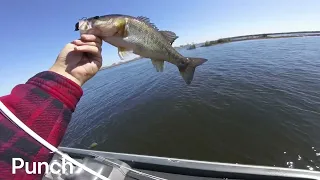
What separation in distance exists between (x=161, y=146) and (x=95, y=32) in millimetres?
9539

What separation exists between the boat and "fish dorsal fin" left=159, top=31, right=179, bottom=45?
3012 mm

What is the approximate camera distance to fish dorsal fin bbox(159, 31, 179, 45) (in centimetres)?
302

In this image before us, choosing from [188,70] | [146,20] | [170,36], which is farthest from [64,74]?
[188,70]

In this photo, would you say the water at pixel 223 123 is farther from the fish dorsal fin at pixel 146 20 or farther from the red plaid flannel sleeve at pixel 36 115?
the red plaid flannel sleeve at pixel 36 115

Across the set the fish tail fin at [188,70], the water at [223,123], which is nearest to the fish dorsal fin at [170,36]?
the fish tail fin at [188,70]

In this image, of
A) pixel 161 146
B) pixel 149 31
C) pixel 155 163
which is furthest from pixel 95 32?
pixel 161 146

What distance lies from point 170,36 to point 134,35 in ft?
2.14

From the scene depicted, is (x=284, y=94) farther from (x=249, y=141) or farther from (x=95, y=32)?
(x=95, y=32)

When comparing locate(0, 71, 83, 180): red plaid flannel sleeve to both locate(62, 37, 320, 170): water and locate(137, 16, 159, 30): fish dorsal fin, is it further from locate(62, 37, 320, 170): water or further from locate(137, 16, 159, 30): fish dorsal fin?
locate(62, 37, 320, 170): water

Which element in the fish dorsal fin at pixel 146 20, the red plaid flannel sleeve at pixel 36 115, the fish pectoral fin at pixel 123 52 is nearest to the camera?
the red plaid flannel sleeve at pixel 36 115

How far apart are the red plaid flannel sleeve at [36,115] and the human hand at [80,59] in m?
0.17

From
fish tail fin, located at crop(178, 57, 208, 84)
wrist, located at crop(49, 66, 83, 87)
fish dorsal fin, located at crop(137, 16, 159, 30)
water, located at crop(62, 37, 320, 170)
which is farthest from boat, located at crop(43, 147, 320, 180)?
water, located at crop(62, 37, 320, 170)

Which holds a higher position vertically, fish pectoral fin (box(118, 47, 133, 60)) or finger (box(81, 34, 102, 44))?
finger (box(81, 34, 102, 44))

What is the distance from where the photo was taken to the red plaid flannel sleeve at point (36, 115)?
1.61 meters
